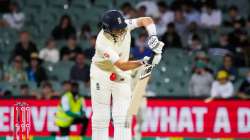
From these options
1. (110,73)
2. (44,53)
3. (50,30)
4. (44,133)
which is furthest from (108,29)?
(50,30)

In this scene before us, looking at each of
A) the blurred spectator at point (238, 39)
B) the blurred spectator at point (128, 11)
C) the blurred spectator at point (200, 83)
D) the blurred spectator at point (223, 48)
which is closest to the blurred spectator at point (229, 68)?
the blurred spectator at point (200, 83)

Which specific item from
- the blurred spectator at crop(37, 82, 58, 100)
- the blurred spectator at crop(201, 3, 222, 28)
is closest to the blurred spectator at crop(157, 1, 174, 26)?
the blurred spectator at crop(201, 3, 222, 28)

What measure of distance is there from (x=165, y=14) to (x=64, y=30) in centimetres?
215

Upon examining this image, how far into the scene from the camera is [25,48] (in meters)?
16.2

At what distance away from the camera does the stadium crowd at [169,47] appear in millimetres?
15273

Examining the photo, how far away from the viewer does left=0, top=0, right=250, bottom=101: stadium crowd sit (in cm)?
1527

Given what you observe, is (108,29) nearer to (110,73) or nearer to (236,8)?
(110,73)

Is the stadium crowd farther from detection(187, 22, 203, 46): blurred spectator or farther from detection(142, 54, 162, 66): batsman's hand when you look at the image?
detection(142, 54, 162, 66): batsman's hand

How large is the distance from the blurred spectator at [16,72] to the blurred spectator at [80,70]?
891 millimetres

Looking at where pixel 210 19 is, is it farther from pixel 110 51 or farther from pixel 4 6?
pixel 110 51

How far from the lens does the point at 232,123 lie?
14117 millimetres

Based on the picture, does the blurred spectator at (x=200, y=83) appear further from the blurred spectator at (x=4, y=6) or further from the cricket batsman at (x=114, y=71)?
A: the cricket batsman at (x=114, y=71)

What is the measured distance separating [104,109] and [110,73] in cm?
43

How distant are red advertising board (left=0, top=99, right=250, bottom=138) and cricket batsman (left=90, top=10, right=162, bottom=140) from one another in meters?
4.38
